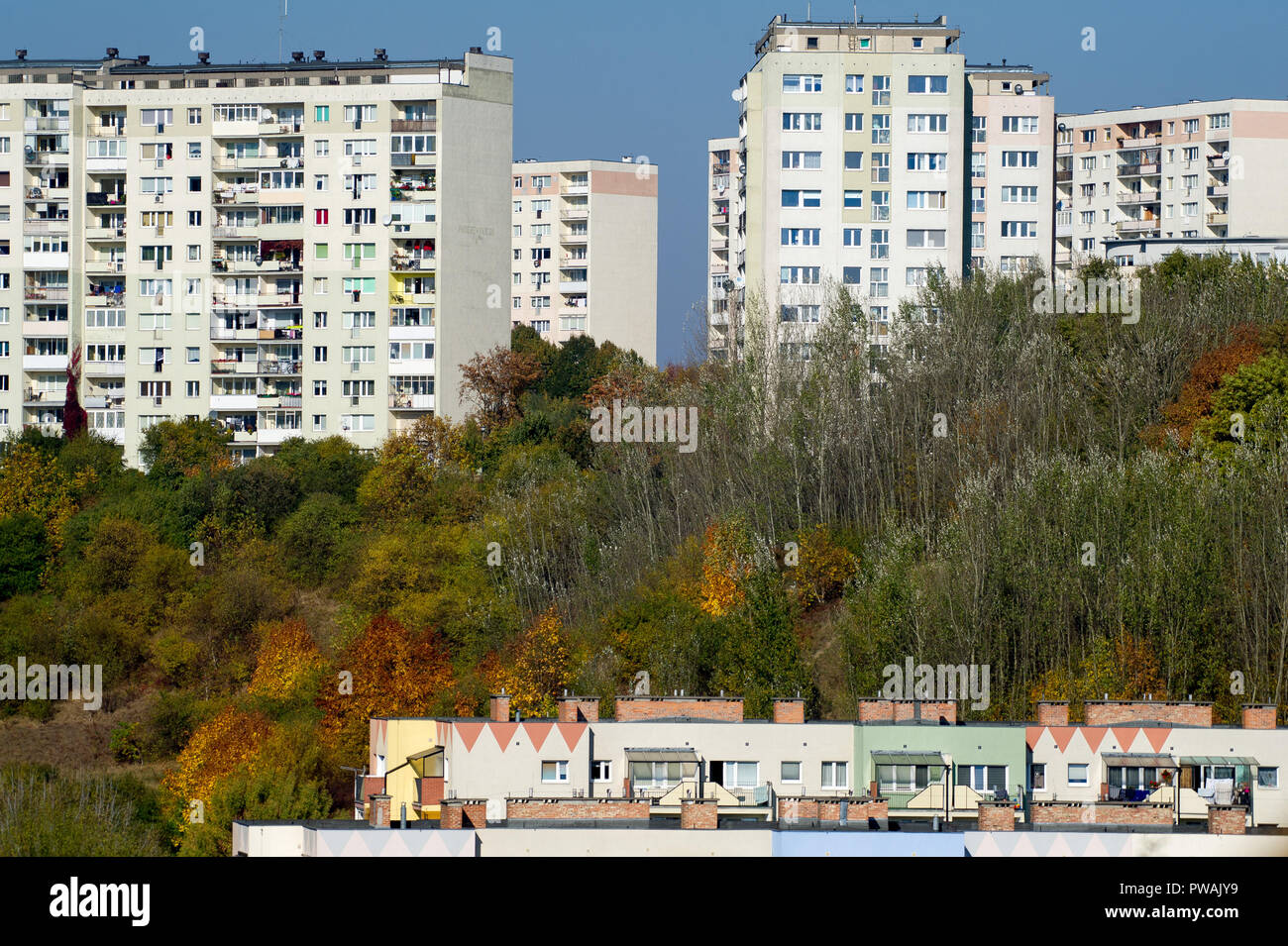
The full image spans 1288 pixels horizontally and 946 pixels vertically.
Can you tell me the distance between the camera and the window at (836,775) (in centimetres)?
3397

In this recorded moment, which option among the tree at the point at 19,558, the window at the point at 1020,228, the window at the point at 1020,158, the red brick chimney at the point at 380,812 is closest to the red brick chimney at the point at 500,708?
the red brick chimney at the point at 380,812

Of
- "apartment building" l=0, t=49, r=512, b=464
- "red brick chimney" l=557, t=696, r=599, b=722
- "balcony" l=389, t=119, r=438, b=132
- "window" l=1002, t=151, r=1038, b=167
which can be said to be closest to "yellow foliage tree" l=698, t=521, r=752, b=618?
"red brick chimney" l=557, t=696, r=599, b=722

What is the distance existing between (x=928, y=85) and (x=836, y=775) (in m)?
46.1

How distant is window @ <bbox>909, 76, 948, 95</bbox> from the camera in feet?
240

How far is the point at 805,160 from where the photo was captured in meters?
72.7

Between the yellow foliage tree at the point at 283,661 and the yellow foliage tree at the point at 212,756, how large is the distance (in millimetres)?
2985

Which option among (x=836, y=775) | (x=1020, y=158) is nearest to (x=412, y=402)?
(x=1020, y=158)

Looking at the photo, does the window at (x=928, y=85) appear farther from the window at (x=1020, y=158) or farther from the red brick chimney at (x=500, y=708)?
the red brick chimney at (x=500, y=708)

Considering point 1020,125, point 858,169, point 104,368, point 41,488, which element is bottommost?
point 41,488

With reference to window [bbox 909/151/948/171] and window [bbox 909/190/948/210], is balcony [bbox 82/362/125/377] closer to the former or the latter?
window [bbox 909/190/948/210]

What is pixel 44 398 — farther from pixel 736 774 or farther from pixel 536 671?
pixel 736 774
